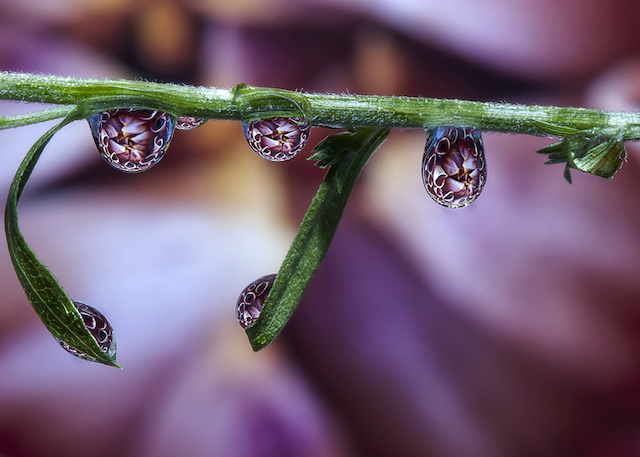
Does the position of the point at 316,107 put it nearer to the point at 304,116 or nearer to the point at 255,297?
the point at 304,116

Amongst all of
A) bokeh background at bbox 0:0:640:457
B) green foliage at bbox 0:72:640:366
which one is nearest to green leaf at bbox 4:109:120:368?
green foliage at bbox 0:72:640:366

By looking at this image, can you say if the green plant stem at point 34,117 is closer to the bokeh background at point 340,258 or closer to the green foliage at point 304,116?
the green foliage at point 304,116

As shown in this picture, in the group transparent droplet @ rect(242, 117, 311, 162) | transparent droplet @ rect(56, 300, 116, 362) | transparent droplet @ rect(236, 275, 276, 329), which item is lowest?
transparent droplet @ rect(56, 300, 116, 362)

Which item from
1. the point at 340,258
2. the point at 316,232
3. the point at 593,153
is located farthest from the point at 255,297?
the point at 340,258

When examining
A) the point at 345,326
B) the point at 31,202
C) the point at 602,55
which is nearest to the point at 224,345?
the point at 345,326

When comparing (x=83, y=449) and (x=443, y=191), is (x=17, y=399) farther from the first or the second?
(x=443, y=191)

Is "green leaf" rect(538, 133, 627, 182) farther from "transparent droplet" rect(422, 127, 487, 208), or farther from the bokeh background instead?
the bokeh background
